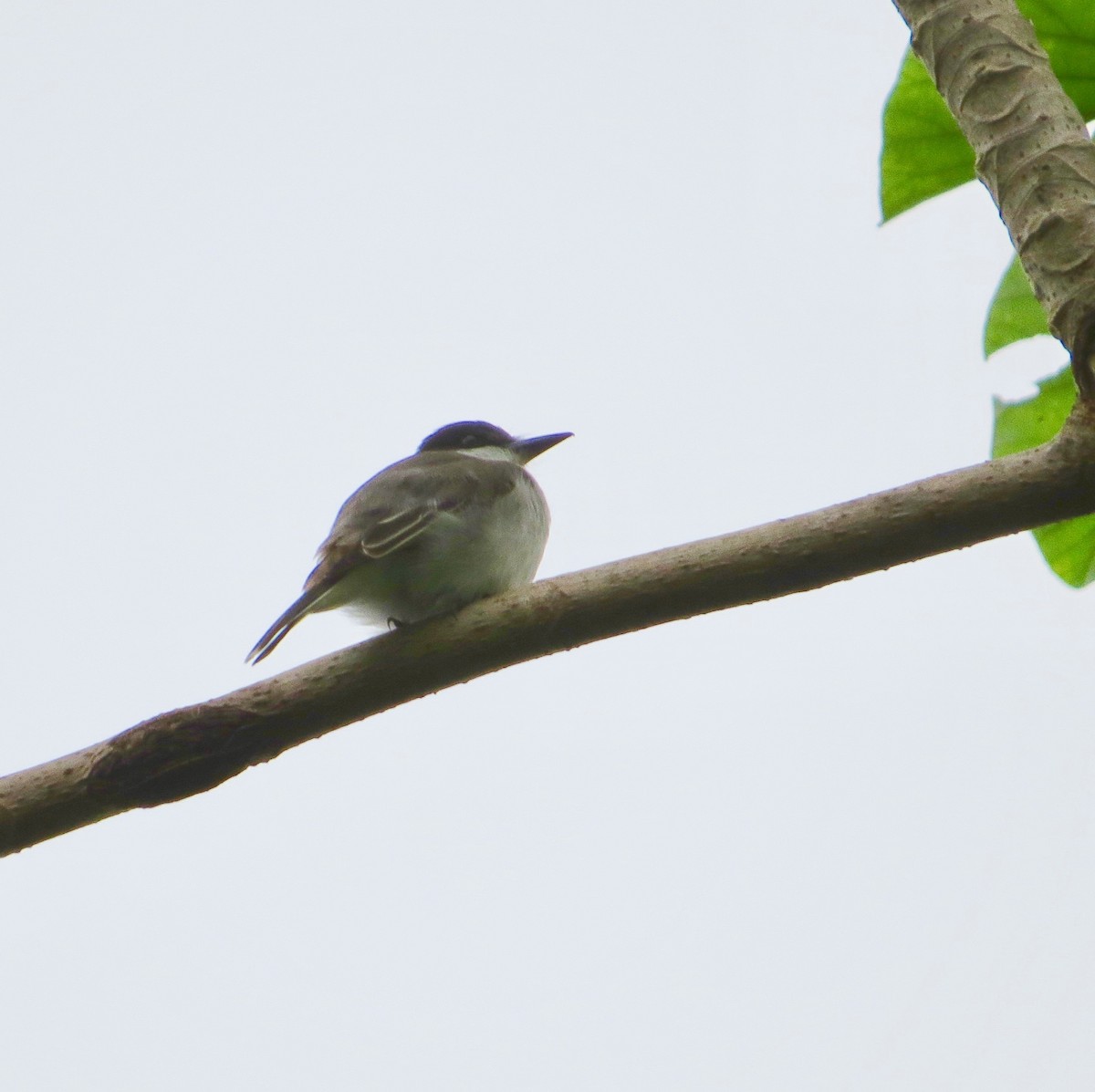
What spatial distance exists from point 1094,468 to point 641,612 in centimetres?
78

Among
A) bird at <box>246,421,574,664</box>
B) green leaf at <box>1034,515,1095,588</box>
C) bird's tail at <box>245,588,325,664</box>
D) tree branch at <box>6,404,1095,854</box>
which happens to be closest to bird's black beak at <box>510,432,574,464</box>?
bird at <box>246,421,574,664</box>

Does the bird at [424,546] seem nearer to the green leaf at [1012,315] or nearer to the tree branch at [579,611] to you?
the tree branch at [579,611]

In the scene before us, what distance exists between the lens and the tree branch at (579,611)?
209cm

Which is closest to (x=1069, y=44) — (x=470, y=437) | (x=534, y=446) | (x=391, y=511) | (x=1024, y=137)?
(x=1024, y=137)

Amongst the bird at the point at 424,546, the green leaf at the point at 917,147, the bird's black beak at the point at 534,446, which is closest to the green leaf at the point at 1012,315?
the green leaf at the point at 917,147

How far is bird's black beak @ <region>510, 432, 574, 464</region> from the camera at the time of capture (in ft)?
15.9

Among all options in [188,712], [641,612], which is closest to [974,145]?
[641,612]

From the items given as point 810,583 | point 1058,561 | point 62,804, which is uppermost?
point 62,804

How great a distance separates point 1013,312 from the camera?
3.00 m

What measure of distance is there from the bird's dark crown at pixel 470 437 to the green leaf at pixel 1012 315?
91.6 inches

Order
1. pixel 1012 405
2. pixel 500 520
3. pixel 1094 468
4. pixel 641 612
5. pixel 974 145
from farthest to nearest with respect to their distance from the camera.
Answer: pixel 500 520 → pixel 1012 405 → pixel 974 145 → pixel 641 612 → pixel 1094 468

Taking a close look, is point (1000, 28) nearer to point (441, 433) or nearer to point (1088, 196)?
point (1088, 196)

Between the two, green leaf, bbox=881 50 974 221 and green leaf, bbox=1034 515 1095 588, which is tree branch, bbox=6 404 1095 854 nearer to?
green leaf, bbox=1034 515 1095 588

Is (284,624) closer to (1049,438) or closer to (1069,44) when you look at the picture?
(1049,438)
